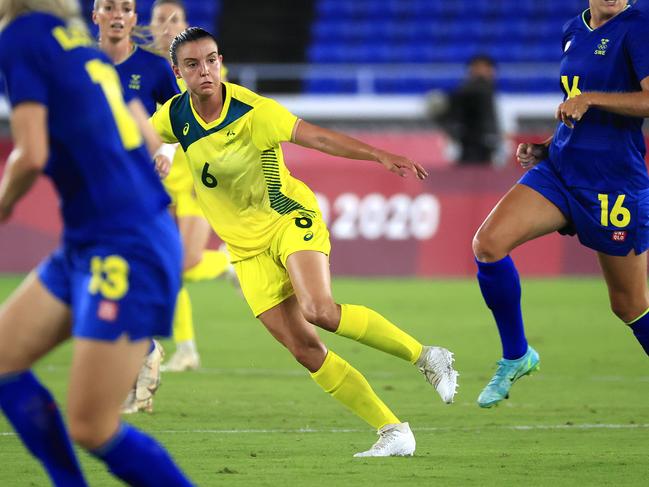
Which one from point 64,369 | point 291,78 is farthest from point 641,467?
point 291,78

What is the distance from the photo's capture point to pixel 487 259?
22.6 feet

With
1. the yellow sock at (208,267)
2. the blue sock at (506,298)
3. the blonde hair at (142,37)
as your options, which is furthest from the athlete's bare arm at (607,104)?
the yellow sock at (208,267)

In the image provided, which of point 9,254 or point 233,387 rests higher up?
point 233,387

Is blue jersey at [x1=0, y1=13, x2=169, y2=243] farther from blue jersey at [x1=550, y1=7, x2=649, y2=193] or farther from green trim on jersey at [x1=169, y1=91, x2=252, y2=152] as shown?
blue jersey at [x1=550, y1=7, x2=649, y2=193]

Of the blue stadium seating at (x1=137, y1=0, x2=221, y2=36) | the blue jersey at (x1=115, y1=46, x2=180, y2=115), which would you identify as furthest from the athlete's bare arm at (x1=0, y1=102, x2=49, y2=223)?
the blue stadium seating at (x1=137, y1=0, x2=221, y2=36)

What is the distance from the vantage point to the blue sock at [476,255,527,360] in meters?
6.92

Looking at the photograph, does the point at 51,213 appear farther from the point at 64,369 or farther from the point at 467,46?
the point at 467,46

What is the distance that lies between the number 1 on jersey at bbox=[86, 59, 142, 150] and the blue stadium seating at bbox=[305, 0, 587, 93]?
1896cm

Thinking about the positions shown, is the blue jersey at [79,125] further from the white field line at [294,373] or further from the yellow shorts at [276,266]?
the white field line at [294,373]

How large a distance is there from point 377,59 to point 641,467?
60.5ft

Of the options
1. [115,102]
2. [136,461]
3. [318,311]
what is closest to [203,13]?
[318,311]

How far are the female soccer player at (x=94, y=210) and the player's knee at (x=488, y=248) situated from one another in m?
2.84

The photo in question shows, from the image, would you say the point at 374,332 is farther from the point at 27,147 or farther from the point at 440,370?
the point at 27,147

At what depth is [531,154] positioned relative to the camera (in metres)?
7.08
